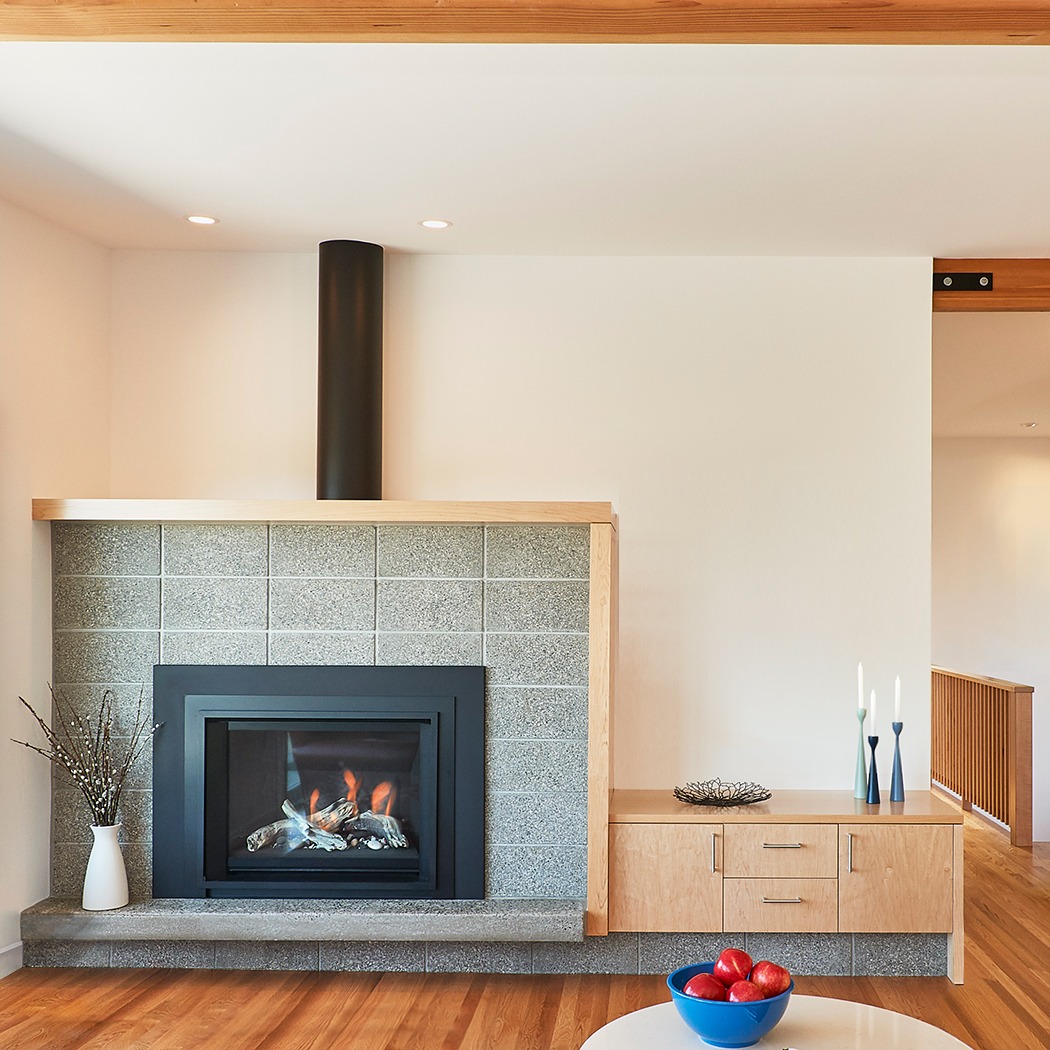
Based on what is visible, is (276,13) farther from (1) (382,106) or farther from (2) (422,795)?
(2) (422,795)

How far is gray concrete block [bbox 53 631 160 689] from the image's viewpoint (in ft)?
12.8

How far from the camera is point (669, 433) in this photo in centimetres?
433

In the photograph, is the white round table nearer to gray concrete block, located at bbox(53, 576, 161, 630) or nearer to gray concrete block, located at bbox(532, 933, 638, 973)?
gray concrete block, located at bbox(532, 933, 638, 973)

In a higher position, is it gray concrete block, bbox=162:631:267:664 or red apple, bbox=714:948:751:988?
gray concrete block, bbox=162:631:267:664

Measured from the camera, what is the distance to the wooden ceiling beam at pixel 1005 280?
14.2 feet

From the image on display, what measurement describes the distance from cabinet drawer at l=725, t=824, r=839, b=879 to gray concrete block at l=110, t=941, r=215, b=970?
6.07ft

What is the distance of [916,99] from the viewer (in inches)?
111

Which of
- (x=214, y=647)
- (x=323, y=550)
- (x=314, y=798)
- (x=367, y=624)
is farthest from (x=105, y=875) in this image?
(x=323, y=550)

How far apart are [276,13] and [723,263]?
2687 mm

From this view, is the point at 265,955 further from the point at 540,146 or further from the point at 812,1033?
the point at 540,146

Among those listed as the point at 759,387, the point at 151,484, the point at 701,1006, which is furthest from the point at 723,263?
the point at 701,1006

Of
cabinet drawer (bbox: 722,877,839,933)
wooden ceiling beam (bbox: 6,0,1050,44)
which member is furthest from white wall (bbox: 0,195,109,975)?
cabinet drawer (bbox: 722,877,839,933)

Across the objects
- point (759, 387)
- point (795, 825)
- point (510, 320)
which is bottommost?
point (795, 825)

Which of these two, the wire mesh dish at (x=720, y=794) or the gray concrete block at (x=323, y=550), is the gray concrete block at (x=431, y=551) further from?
the wire mesh dish at (x=720, y=794)
